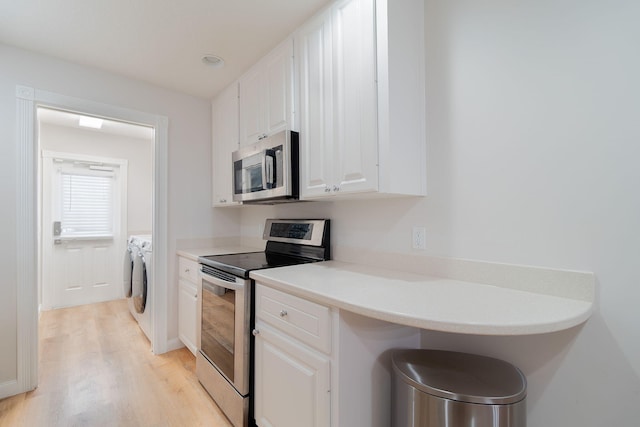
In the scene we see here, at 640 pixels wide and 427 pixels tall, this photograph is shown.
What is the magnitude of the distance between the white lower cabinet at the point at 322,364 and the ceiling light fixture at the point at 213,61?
1.82 metres

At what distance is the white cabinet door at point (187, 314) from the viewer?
2402 millimetres

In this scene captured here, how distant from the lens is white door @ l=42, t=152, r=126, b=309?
386 centimetres

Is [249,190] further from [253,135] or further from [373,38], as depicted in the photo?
[373,38]

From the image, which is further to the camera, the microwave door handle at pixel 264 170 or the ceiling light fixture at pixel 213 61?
the ceiling light fixture at pixel 213 61

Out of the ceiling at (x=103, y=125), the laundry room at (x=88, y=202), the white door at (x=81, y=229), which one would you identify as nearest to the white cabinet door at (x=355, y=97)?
the ceiling at (x=103, y=125)

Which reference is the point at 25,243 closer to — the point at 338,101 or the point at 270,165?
the point at 270,165

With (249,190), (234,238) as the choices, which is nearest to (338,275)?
(249,190)

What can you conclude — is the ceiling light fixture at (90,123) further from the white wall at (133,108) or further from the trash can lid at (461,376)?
the trash can lid at (461,376)

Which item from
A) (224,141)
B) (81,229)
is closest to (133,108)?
(224,141)

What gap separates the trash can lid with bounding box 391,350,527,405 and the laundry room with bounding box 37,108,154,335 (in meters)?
3.80

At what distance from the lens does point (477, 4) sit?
1388 mm

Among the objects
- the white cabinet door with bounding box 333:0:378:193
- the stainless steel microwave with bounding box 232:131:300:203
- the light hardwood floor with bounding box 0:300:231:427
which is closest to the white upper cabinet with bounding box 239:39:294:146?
the stainless steel microwave with bounding box 232:131:300:203

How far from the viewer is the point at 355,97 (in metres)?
1.49

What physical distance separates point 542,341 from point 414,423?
618mm
